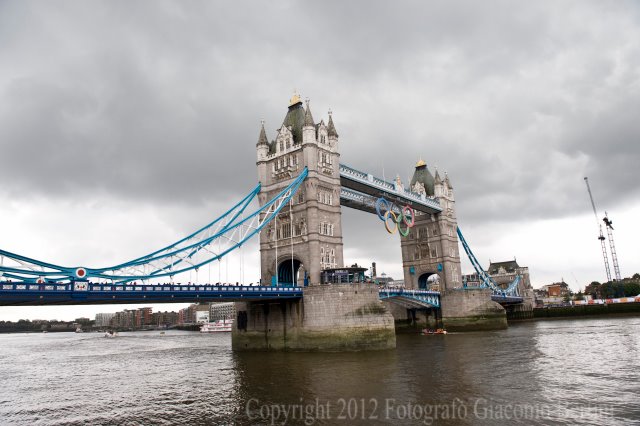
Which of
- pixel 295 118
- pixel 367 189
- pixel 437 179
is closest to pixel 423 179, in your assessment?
pixel 437 179

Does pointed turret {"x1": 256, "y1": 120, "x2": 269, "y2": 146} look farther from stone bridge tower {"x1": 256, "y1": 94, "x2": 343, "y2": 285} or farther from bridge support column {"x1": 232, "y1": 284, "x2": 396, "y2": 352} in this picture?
bridge support column {"x1": 232, "y1": 284, "x2": 396, "y2": 352}

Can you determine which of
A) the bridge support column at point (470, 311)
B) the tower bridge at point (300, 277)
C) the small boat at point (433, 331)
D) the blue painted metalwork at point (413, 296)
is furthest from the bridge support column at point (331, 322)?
the bridge support column at point (470, 311)

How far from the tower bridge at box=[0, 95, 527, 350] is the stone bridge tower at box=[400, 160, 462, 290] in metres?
4.72

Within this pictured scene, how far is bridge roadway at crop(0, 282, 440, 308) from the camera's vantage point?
1196 inches

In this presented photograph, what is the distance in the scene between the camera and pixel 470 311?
254 ft

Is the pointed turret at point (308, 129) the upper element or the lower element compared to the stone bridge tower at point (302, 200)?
upper

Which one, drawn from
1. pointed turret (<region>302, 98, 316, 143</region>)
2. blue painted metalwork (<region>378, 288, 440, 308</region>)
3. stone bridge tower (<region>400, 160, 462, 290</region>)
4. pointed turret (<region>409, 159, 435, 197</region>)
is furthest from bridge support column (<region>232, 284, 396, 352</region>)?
pointed turret (<region>409, 159, 435, 197</region>)

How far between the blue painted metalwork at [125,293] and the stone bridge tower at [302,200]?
824 centimetres

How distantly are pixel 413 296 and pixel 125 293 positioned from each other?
46743mm

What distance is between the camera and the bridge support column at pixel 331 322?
4550 cm

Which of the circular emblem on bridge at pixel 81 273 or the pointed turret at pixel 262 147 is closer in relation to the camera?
the circular emblem on bridge at pixel 81 273

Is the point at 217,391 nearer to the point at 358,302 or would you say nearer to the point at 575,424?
the point at 575,424

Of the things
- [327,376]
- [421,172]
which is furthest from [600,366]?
[421,172]

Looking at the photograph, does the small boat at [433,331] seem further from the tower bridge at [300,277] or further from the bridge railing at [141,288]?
the bridge railing at [141,288]
